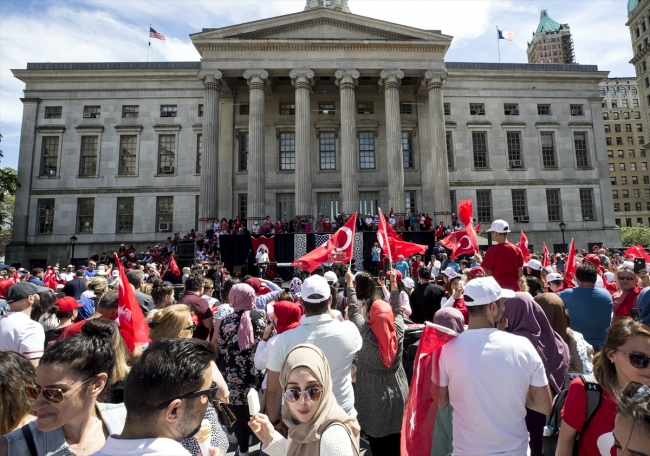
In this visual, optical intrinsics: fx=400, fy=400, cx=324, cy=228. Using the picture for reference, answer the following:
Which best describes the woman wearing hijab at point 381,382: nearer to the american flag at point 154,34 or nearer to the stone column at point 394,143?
the stone column at point 394,143

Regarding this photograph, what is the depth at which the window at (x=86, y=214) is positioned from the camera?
32094 mm

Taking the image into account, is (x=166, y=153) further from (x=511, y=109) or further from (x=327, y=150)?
(x=511, y=109)

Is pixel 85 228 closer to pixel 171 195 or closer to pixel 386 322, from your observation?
pixel 171 195

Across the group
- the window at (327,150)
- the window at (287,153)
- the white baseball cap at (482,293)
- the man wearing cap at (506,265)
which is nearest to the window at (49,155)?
the window at (287,153)

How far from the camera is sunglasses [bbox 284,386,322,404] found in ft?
7.10

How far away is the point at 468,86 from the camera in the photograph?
112 ft

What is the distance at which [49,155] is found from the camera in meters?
32.5

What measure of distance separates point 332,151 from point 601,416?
3042 centimetres

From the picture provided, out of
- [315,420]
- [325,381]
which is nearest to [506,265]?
[325,381]

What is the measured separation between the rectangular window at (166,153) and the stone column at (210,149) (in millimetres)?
6244

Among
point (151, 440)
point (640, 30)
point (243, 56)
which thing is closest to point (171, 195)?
point (243, 56)

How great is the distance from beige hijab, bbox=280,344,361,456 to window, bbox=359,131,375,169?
3048cm

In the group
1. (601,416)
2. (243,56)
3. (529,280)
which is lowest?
(601,416)

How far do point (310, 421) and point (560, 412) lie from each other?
1.82 m
